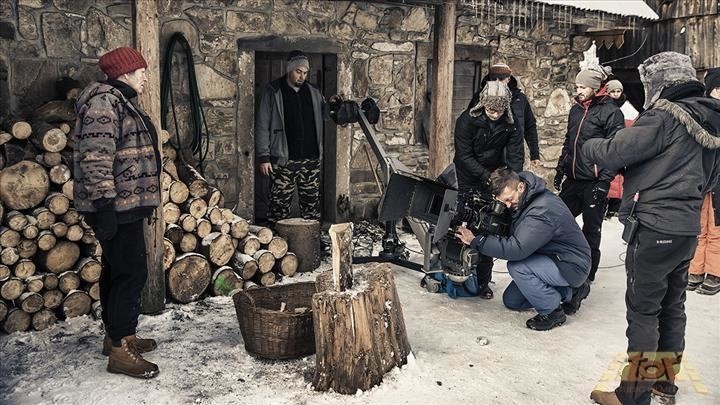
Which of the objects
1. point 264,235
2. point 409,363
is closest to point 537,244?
point 409,363

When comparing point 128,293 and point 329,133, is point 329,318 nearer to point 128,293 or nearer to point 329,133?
point 128,293

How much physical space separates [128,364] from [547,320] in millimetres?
2700

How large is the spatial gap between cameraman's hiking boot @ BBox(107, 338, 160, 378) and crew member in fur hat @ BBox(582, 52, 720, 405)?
98.4 inches

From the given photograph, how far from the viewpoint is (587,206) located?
5.18 metres

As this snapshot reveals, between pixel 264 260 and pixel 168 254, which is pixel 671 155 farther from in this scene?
pixel 168 254

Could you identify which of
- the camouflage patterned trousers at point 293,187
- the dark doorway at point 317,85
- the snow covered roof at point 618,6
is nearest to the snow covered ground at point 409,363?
the camouflage patterned trousers at point 293,187

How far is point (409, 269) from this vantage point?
6.12 m

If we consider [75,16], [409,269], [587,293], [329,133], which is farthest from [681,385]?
[75,16]

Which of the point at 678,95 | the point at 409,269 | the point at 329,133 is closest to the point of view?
the point at 678,95

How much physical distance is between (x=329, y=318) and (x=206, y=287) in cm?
185

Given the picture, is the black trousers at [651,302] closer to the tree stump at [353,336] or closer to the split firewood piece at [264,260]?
the tree stump at [353,336]

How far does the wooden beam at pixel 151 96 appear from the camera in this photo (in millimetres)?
4516

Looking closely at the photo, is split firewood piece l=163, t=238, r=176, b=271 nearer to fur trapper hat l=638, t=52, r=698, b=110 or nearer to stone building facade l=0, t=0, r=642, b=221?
stone building facade l=0, t=0, r=642, b=221

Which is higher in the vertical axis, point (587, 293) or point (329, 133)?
point (329, 133)
